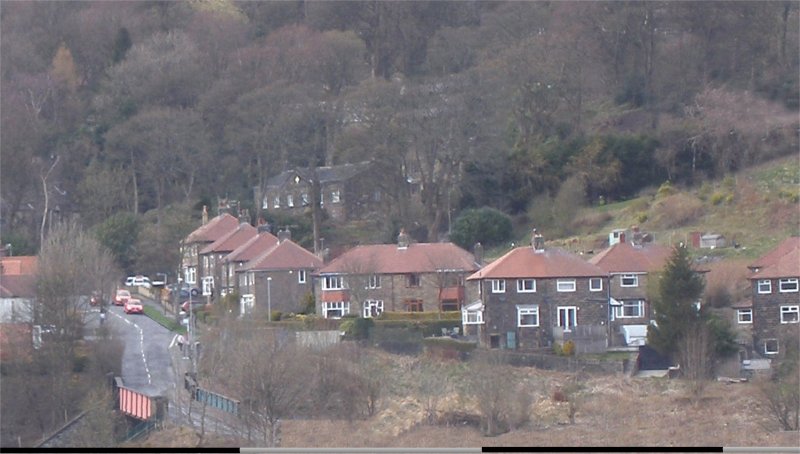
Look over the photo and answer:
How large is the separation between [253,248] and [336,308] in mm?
3175

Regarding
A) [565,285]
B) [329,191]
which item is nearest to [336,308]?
[565,285]

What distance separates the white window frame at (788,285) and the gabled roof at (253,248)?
9382 mm

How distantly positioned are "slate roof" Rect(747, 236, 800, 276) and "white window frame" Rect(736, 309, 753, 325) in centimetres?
74

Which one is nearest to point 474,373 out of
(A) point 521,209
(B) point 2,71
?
(A) point 521,209

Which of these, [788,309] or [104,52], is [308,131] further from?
[788,309]

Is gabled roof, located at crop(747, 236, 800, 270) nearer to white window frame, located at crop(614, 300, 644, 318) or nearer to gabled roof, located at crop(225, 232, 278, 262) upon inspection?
white window frame, located at crop(614, 300, 644, 318)

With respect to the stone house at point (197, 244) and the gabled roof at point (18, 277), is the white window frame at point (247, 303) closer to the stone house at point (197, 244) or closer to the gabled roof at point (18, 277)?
the stone house at point (197, 244)

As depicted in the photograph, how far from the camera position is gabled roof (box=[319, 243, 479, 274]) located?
91.4 feet

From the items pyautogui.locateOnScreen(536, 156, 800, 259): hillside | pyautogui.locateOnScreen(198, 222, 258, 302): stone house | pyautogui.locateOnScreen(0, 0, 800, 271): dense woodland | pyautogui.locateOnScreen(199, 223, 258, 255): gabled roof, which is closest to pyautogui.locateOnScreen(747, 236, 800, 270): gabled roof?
pyautogui.locateOnScreen(536, 156, 800, 259): hillside

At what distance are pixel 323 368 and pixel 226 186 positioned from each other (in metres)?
12.9

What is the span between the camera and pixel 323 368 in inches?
882

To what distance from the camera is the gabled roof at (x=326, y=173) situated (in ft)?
110

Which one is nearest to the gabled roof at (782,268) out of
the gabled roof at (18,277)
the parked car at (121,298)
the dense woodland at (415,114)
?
the dense woodland at (415,114)

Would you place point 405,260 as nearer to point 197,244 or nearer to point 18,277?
point 197,244
